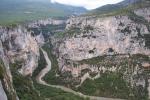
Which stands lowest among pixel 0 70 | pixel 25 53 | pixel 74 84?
pixel 74 84

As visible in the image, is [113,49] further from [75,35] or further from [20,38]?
[20,38]

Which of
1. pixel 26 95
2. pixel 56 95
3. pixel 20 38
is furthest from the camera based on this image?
pixel 20 38

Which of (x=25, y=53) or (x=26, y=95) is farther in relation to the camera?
(x=25, y=53)

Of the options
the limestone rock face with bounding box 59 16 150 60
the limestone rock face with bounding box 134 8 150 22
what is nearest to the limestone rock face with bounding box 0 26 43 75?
the limestone rock face with bounding box 59 16 150 60

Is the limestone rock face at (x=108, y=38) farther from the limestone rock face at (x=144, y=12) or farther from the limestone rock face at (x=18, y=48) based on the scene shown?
the limestone rock face at (x=18, y=48)

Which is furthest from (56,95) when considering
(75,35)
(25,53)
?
(75,35)

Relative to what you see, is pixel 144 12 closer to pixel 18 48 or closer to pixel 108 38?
pixel 108 38

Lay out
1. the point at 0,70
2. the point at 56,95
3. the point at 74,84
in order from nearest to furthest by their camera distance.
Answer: the point at 0,70
the point at 56,95
the point at 74,84

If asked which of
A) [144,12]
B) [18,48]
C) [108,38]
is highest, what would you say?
[144,12]

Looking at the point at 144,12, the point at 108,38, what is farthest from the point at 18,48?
the point at 144,12
